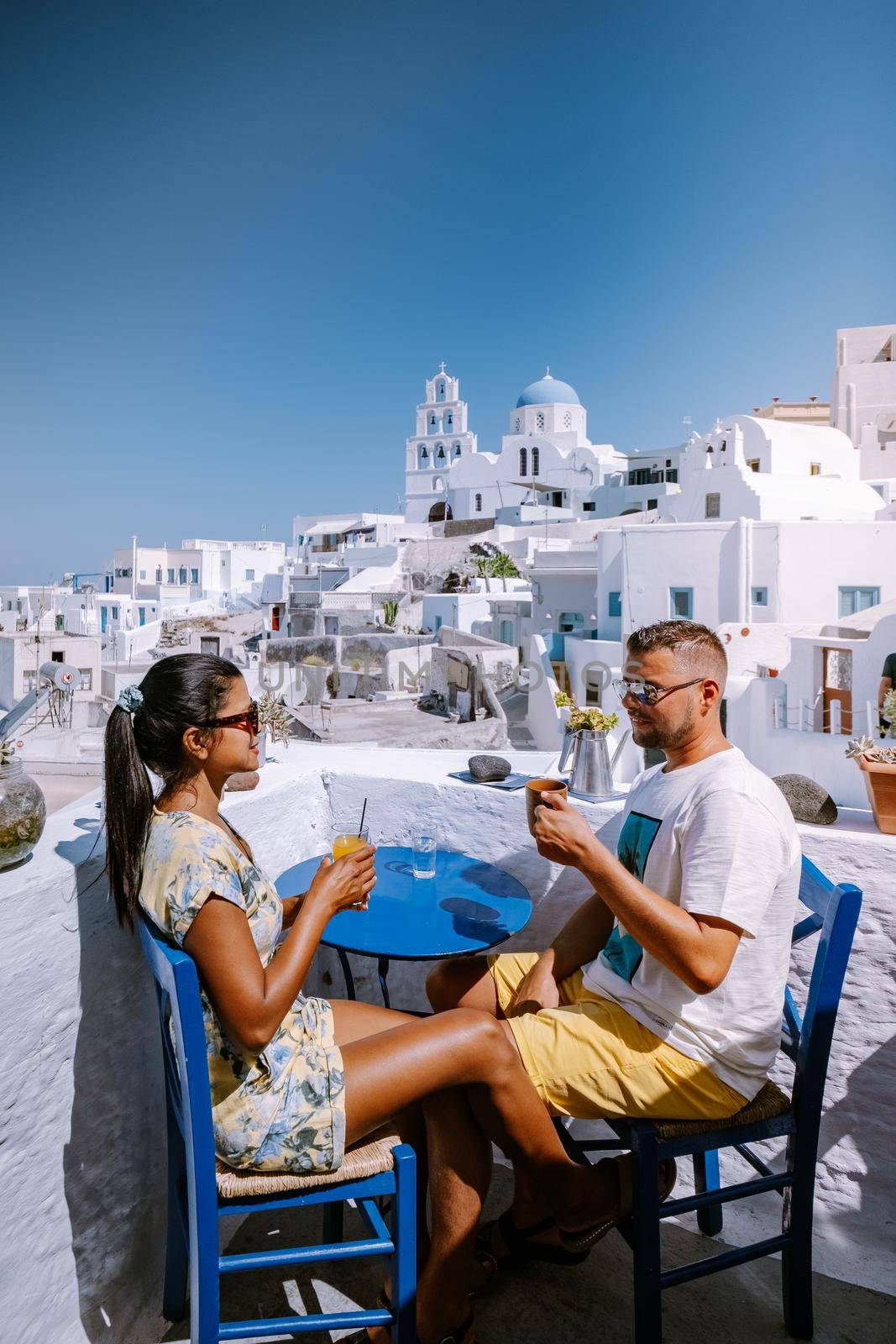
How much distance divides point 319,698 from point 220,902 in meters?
18.6

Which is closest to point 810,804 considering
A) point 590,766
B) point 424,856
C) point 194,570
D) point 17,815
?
point 590,766

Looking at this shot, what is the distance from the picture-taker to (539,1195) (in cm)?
177

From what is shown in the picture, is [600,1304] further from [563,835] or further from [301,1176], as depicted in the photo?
[563,835]

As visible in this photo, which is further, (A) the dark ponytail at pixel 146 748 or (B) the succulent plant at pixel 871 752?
(B) the succulent plant at pixel 871 752

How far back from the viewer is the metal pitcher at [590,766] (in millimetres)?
2480

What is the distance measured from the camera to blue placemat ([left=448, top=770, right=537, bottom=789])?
2.63 m

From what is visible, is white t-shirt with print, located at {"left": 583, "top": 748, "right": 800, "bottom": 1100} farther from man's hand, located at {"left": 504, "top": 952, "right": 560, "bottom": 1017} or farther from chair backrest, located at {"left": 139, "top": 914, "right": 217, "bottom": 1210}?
chair backrest, located at {"left": 139, "top": 914, "right": 217, "bottom": 1210}

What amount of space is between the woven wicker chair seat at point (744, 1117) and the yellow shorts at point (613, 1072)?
1 cm

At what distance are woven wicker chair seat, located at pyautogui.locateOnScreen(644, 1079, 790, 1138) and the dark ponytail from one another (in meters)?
1.20

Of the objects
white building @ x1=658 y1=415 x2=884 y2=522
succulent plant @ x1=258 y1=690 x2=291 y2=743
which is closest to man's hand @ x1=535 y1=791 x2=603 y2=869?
succulent plant @ x1=258 y1=690 x2=291 y2=743

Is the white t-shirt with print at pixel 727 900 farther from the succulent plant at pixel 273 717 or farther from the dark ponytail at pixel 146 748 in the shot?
the succulent plant at pixel 273 717

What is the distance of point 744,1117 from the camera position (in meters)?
1.60

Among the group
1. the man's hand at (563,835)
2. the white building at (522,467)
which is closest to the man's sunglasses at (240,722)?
the man's hand at (563,835)

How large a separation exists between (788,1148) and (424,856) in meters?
1.17
